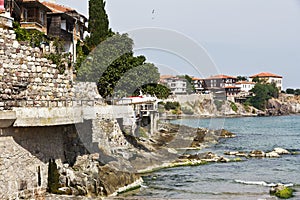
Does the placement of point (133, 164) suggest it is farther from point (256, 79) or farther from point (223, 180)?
point (256, 79)

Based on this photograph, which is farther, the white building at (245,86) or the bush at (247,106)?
the white building at (245,86)

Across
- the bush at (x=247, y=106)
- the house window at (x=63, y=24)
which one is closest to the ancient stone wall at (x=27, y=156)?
the house window at (x=63, y=24)

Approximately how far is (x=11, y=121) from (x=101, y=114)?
8816 mm

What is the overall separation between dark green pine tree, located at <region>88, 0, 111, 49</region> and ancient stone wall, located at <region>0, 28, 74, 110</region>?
27.3 m

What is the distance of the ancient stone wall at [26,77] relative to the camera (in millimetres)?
12656

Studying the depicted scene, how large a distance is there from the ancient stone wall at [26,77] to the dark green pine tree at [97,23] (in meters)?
27.3

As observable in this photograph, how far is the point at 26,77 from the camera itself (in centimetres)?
1341

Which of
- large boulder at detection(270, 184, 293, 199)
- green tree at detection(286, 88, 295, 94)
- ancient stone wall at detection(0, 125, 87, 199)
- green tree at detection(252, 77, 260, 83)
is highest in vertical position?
green tree at detection(252, 77, 260, 83)

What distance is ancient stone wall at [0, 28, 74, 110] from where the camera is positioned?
1266 cm

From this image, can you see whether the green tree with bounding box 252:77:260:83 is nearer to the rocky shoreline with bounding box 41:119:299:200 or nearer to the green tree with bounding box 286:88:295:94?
the green tree with bounding box 286:88:295:94

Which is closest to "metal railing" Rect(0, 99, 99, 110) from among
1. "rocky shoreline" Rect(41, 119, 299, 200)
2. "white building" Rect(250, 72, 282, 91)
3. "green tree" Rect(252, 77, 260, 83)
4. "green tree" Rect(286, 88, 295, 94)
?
"rocky shoreline" Rect(41, 119, 299, 200)

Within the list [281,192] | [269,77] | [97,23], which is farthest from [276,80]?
[281,192]

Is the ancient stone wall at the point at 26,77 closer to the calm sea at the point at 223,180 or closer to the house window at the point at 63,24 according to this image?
the calm sea at the point at 223,180

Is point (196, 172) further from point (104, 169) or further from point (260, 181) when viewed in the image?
point (104, 169)
